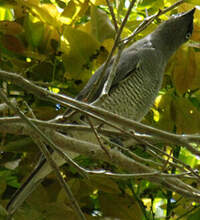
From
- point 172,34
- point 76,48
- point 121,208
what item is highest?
point 76,48

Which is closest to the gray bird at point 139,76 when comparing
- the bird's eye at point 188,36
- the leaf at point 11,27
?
the bird's eye at point 188,36

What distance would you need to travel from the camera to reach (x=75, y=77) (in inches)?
73.5

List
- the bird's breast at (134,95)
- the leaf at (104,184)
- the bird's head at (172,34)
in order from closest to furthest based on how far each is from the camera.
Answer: the leaf at (104,184) → the bird's breast at (134,95) → the bird's head at (172,34)

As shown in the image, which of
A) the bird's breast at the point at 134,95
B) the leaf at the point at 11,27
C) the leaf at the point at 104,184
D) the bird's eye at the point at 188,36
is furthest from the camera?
the bird's eye at the point at 188,36

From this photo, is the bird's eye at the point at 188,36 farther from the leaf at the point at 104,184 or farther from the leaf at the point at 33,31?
the leaf at the point at 104,184

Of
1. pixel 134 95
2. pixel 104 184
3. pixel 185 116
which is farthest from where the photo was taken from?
pixel 134 95

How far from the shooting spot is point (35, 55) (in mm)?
1879

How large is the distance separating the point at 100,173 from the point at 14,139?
0.80m

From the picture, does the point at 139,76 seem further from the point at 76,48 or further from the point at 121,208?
the point at 121,208

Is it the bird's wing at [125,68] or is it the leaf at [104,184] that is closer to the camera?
the leaf at [104,184]

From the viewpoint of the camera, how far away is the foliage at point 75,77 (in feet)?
5.87

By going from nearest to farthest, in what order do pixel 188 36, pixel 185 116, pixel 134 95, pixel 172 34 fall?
pixel 185 116 → pixel 134 95 → pixel 188 36 → pixel 172 34

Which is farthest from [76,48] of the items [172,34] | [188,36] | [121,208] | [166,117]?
[172,34]

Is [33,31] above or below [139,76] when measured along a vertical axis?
above
